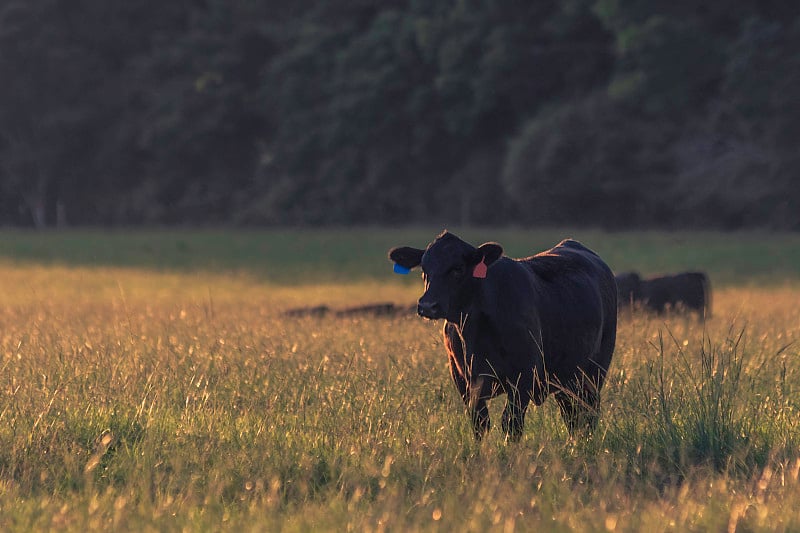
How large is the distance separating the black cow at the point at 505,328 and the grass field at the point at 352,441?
23 centimetres

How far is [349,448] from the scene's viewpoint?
724 cm

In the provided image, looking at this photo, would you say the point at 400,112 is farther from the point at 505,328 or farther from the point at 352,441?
the point at 352,441

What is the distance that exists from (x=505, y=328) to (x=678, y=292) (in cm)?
854

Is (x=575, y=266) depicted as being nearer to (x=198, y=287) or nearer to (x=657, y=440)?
(x=657, y=440)

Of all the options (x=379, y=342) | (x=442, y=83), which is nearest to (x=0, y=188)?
(x=442, y=83)

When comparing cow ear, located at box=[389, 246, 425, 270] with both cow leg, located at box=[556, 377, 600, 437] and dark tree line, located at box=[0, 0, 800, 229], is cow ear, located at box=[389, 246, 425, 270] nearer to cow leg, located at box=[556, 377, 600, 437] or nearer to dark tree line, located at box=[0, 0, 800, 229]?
cow leg, located at box=[556, 377, 600, 437]

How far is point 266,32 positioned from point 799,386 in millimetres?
53232

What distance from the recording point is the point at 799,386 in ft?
30.6

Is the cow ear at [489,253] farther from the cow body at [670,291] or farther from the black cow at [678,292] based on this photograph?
the black cow at [678,292]

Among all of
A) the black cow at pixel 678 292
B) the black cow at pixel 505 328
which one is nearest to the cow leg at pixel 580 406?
the black cow at pixel 505 328

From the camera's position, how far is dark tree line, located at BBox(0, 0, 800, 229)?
40812 mm

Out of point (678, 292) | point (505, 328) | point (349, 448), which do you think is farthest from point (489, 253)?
point (678, 292)

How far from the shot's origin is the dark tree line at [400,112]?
4081 centimetres

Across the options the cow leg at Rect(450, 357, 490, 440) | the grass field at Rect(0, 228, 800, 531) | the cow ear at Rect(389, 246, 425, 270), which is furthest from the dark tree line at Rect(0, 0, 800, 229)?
the cow leg at Rect(450, 357, 490, 440)
